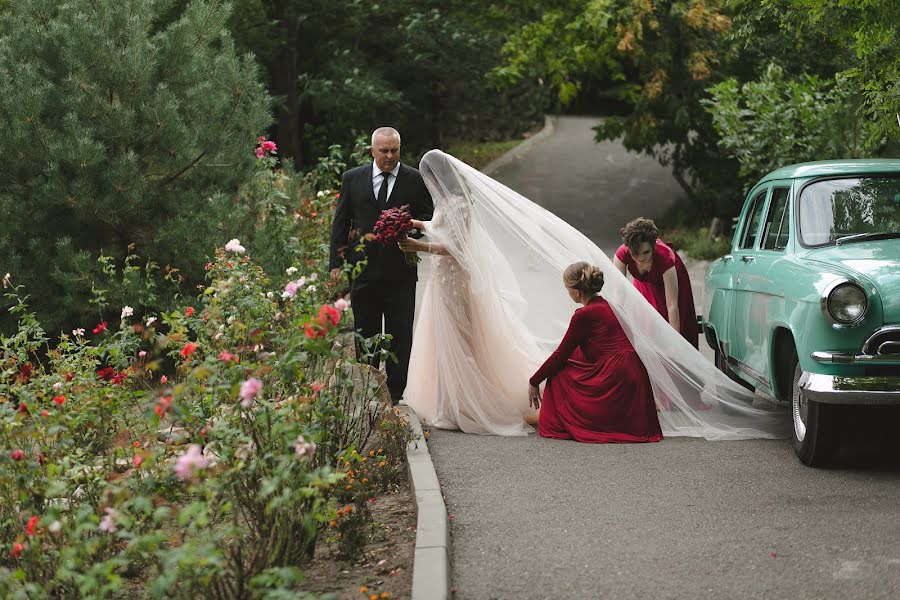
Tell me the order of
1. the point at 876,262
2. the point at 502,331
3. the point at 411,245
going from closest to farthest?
the point at 876,262, the point at 411,245, the point at 502,331

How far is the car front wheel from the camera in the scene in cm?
691

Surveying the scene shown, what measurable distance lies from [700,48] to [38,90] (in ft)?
52.0

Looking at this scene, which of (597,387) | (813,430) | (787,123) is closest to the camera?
(813,430)

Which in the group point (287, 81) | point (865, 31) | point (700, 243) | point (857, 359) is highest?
point (287, 81)

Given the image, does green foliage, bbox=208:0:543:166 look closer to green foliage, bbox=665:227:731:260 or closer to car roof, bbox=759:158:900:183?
green foliage, bbox=665:227:731:260

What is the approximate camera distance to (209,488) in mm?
4113

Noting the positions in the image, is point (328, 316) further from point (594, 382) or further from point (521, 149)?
point (521, 149)

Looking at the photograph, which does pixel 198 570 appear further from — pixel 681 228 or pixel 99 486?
pixel 681 228

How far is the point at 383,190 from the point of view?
8711mm

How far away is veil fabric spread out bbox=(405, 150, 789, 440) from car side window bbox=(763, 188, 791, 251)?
99 cm

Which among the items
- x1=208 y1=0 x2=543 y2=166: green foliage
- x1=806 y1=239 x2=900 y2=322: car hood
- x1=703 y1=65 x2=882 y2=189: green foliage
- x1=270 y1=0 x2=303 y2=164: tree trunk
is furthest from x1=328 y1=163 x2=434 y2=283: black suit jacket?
x1=270 y1=0 x2=303 y2=164: tree trunk

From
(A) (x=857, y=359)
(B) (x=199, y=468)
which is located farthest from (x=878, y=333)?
(B) (x=199, y=468)

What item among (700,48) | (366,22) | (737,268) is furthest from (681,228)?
(737,268)

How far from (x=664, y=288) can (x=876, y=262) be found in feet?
9.06
